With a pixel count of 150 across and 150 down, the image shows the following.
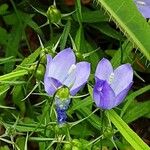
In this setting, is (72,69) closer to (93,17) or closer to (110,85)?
(110,85)

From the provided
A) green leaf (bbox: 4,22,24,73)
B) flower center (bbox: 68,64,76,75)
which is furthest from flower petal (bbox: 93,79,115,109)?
green leaf (bbox: 4,22,24,73)

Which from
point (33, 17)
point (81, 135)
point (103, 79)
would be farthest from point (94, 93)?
point (33, 17)

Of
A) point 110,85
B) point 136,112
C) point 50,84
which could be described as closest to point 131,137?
point 110,85

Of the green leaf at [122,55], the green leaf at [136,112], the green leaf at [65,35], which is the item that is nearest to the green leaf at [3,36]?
the green leaf at [65,35]

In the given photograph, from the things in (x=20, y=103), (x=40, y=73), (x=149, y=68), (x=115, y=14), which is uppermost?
(x=115, y=14)

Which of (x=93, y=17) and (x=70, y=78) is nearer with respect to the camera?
(x=70, y=78)

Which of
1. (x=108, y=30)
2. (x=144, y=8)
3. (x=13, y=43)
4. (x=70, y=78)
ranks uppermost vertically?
(x=144, y=8)

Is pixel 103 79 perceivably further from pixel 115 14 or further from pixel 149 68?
pixel 149 68
